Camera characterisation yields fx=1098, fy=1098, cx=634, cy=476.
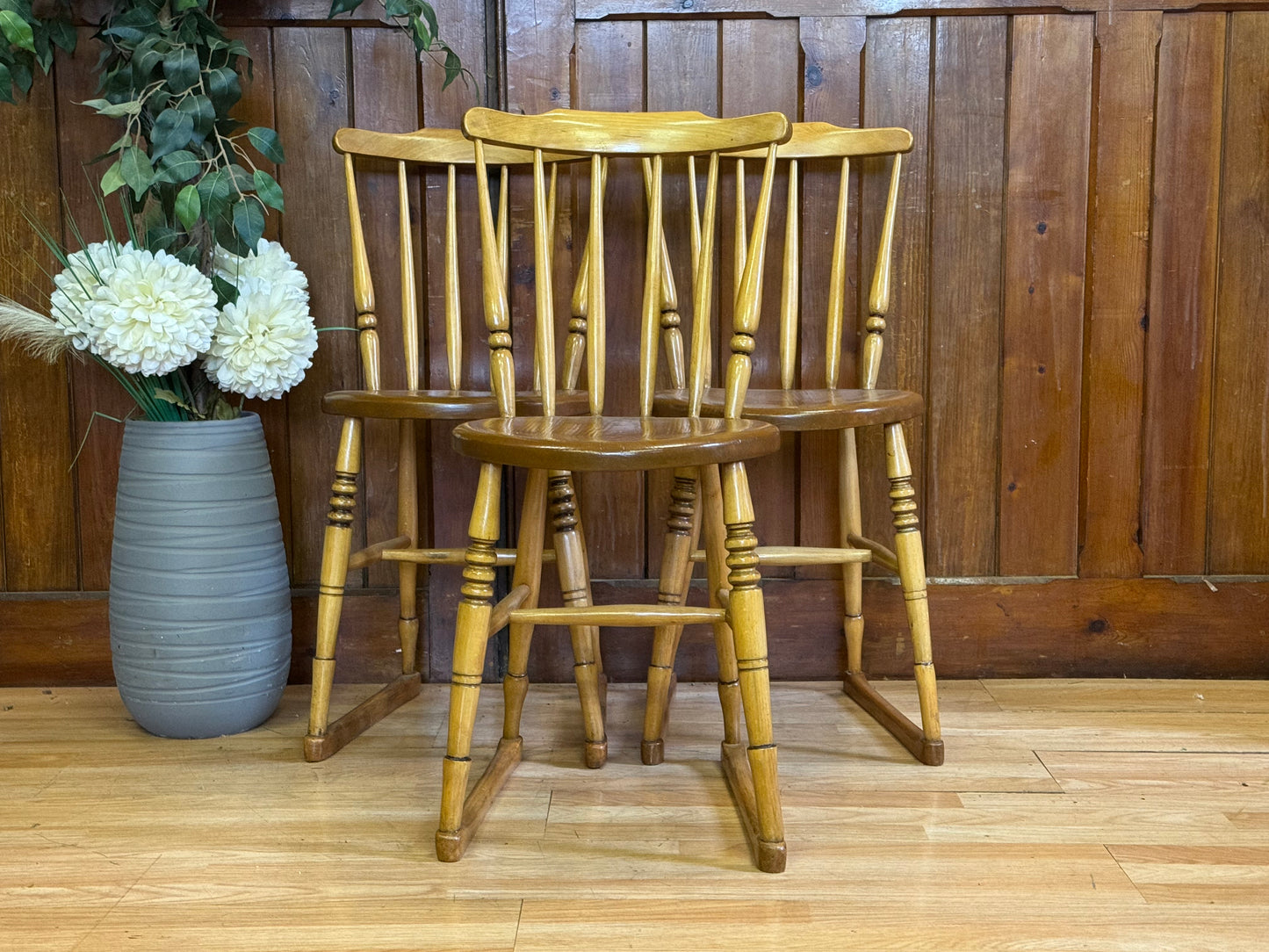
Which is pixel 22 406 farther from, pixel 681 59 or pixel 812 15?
pixel 812 15

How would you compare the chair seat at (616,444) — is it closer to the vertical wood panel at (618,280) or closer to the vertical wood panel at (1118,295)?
the vertical wood panel at (618,280)

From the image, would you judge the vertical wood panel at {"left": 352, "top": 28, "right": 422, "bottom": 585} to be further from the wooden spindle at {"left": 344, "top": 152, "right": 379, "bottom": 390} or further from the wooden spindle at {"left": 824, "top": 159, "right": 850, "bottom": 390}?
the wooden spindle at {"left": 824, "top": 159, "right": 850, "bottom": 390}

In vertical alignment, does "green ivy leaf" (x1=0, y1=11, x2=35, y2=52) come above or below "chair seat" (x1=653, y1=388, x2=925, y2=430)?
above

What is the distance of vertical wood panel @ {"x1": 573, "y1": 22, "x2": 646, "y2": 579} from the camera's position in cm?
189

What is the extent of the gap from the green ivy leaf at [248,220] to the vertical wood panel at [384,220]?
0.33 meters

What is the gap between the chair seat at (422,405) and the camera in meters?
1.56

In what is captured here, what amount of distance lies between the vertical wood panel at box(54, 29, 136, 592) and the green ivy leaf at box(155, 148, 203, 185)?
1.21 feet

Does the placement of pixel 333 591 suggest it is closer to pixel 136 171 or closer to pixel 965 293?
pixel 136 171

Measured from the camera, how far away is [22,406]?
1942mm

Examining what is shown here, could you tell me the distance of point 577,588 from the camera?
5.21ft

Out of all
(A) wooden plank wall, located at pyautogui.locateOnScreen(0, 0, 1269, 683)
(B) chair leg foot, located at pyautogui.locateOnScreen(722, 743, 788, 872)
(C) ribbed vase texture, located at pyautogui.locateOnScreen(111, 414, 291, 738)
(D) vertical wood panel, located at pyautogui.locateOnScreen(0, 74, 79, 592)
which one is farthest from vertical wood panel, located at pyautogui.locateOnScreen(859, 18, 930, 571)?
(D) vertical wood panel, located at pyautogui.locateOnScreen(0, 74, 79, 592)

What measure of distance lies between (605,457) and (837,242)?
2.70ft

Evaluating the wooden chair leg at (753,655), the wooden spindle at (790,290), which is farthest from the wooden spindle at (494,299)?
the wooden spindle at (790,290)

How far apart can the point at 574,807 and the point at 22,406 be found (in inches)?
49.0
